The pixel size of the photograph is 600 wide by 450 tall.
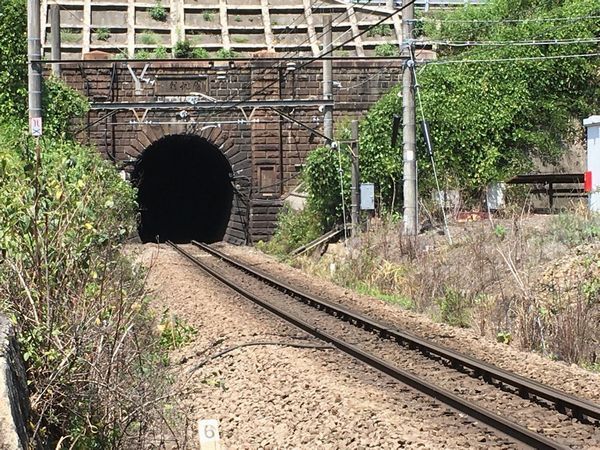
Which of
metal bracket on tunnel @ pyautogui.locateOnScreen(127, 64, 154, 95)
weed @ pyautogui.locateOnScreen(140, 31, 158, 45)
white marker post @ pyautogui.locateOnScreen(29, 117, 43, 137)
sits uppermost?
weed @ pyautogui.locateOnScreen(140, 31, 158, 45)

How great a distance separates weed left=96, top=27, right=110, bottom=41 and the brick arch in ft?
19.0

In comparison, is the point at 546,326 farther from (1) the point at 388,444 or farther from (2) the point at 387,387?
(1) the point at 388,444

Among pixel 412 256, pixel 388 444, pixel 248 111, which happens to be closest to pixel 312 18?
pixel 248 111

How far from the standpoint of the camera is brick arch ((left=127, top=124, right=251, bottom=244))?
31.0 meters

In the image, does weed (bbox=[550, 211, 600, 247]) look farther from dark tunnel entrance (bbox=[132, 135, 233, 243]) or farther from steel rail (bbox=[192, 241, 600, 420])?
dark tunnel entrance (bbox=[132, 135, 233, 243])

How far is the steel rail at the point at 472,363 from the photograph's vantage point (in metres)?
8.28

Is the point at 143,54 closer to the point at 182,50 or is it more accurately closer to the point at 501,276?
the point at 182,50

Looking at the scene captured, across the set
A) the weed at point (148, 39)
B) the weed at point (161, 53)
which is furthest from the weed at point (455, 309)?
the weed at point (148, 39)

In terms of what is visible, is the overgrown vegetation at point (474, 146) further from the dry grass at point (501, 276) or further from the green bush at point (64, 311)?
the green bush at point (64, 311)

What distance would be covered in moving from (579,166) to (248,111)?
1016 cm

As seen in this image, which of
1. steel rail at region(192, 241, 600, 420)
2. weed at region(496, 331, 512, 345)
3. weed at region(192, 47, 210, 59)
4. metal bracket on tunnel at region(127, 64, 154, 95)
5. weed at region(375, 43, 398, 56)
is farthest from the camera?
weed at region(375, 43, 398, 56)

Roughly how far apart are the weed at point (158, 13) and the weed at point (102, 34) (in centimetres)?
219

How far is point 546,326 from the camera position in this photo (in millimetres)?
12188

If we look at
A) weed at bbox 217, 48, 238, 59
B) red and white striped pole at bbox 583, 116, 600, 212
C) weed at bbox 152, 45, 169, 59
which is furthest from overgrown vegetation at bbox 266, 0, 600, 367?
weed at bbox 152, 45, 169, 59
